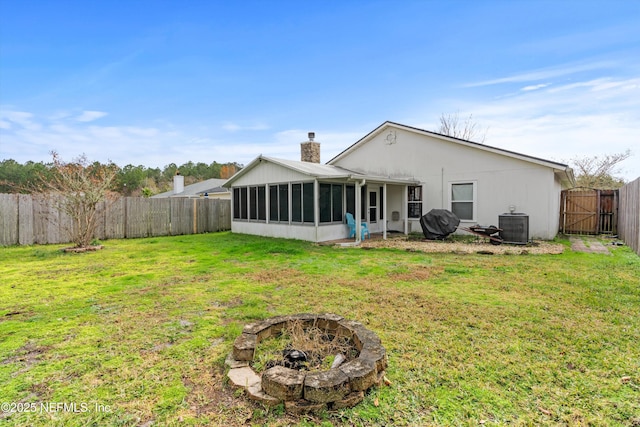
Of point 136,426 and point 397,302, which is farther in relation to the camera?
point 397,302

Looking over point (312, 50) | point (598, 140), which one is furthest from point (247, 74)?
point (598, 140)

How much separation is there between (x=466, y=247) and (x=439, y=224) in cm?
154

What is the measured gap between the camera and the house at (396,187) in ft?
33.4

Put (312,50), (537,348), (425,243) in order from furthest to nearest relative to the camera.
→ (312,50), (425,243), (537,348)

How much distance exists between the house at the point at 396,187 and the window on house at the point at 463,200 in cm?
3

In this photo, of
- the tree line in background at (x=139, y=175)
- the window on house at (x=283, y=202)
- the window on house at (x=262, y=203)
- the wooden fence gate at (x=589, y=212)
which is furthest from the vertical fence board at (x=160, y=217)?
the wooden fence gate at (x=589, y=212)

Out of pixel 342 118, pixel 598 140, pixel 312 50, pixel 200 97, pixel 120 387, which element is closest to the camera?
pixel 120 387

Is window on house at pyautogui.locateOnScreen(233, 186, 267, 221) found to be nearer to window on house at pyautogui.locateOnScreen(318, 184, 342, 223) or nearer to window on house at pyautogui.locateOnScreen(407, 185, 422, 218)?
window on house at pyautogui.locateOnScreen(318, 184, 342, 223)

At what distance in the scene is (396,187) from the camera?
13.1 metres

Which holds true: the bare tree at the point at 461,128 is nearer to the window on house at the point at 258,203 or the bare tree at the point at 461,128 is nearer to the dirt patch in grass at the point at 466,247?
the dirt patch in grass at the point at 466,247

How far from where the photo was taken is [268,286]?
537 centimetres

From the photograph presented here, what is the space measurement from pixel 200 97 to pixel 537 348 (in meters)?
Result: 15.4

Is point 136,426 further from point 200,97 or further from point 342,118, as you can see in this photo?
point 342,118

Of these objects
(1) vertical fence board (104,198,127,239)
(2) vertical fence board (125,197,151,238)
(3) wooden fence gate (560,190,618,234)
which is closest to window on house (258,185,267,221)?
(2) vertical fence board (125,197,151,238)
